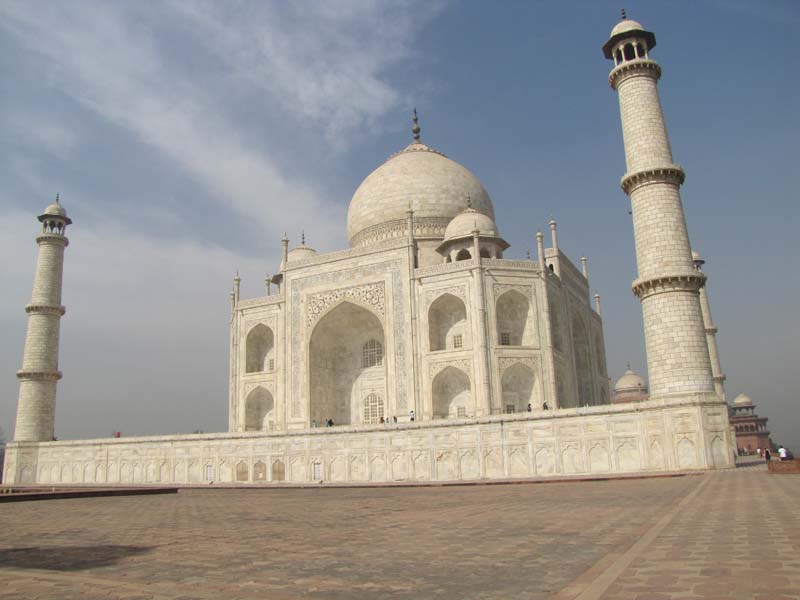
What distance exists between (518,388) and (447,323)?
344cm

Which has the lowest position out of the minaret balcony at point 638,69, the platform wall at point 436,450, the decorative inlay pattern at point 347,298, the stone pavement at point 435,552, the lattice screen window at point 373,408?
the stone pavement at point 435,552

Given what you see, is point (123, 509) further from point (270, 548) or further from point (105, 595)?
point (105, 595)

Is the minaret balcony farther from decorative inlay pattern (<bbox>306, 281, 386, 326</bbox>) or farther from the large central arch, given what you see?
the large central arch

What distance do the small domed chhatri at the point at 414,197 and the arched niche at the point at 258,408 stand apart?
7.67 meters

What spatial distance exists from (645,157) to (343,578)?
14.8 meters

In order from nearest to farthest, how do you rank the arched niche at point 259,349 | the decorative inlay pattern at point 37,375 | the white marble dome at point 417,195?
the decorative inlay pattern at point 37,375, the arched niche at point 259,349, the white marble dome at point 417,195

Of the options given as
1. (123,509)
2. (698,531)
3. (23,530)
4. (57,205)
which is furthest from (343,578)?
(57,205)

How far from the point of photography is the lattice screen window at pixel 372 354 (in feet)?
85.6

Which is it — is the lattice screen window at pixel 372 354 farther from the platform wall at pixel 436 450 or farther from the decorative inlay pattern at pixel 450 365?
the platform wall at pixel 436 450

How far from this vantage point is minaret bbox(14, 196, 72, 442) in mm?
25812

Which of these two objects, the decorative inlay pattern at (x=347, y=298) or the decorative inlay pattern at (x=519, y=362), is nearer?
the decorative inlay pattern at (x=519, y=362)

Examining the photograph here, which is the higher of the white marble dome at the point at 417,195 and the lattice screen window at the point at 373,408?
the white marble dome at the point at 417,195

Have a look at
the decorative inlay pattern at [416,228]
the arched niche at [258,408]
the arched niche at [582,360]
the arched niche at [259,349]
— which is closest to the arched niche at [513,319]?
the arched niche at [582,360]

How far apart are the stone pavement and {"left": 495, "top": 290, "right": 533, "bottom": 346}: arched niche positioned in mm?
15049
